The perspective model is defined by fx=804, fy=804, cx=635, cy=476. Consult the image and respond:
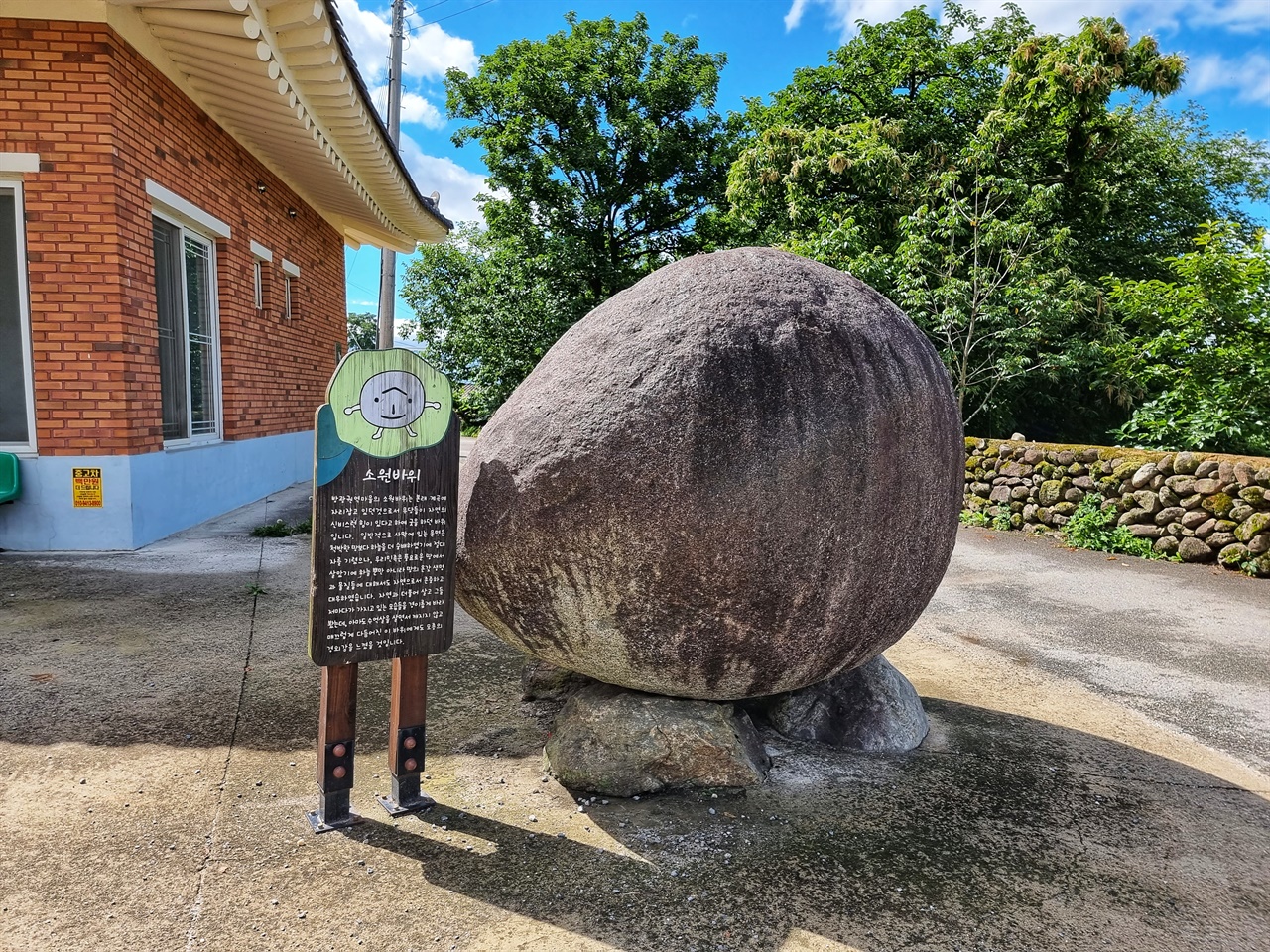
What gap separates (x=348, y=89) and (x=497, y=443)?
5.41 m

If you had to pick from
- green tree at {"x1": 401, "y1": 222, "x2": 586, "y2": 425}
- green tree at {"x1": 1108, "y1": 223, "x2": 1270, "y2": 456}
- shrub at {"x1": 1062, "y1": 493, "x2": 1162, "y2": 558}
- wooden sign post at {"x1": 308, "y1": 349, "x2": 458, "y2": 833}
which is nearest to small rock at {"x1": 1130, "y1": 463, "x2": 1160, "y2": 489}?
shrub at {"x1": 1062, "y1": 493, "x2": 1162, "y2": 558}

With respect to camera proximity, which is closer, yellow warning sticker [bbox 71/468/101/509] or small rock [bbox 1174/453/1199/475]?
yellow warning sticker [bbox 71/468/101/509]

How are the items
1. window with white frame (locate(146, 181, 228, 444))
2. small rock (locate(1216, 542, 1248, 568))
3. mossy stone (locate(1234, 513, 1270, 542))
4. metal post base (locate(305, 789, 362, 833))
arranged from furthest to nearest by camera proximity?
1. window with white frame (locate(146, 181, 228, 444))
2. small rock (locate(1216, 542, 1248, 568))
3. mossy stone (locate(1234, 513, 1270, 542))
4. metal post base (locate(305, 789, 362, 833))

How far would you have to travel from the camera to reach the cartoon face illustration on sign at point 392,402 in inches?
100

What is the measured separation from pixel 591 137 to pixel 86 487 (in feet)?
51.3

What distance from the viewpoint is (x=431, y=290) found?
82.4ft

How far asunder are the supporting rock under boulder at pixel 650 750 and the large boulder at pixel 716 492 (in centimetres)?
15

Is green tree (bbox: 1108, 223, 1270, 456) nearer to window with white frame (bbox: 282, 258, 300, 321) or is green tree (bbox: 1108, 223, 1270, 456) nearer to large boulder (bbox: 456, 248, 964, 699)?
large boulder (bbox: 456, 248, 964, 699)

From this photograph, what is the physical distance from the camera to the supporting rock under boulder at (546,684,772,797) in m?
2.92

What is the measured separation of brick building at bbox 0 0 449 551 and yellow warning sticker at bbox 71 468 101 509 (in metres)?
0.02

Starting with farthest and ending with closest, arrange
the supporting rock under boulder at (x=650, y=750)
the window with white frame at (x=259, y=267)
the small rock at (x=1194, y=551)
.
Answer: the window with white frame at (x=259, y=267) → the small rock at (x=1194, y=551) → the supporting rock under boulder at (x=650, y=750)

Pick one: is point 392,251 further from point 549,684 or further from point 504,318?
point 549,684

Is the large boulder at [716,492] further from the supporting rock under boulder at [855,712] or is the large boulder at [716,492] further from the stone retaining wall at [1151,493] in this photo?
the stone retaining wall at [1151,493]

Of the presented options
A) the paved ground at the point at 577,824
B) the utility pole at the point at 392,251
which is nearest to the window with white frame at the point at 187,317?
the paved ground at the point at 577,824
